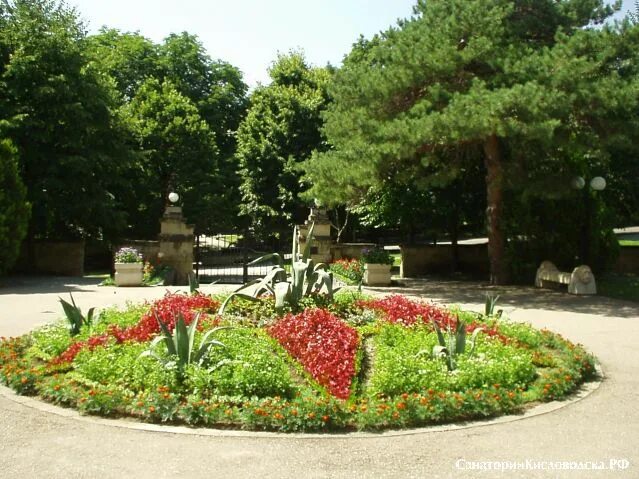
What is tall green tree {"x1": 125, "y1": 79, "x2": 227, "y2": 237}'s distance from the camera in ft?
92.2

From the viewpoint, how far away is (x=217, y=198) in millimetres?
28984

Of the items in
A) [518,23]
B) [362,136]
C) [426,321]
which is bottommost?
[426,321]

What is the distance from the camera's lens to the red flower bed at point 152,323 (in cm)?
708

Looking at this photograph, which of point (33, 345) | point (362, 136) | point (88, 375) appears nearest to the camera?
point (88, 375)

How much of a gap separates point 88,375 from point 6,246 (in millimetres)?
13078

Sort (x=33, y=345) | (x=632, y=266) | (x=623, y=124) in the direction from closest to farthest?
(x=33, y=345) < (x=623, y=124) < (x=632, y=266)

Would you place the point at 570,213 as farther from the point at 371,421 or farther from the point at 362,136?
the point at 371,421

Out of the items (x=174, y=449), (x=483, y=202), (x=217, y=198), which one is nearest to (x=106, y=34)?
(x=217, y=198)

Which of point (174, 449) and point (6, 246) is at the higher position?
point (6, 246)

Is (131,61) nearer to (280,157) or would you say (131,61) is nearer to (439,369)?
(280,157)

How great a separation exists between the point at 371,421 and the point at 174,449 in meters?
1.63

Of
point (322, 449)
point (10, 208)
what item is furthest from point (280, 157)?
point (322, 449)

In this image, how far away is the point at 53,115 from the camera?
20.4m

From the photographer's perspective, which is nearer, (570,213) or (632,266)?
(570,213)
